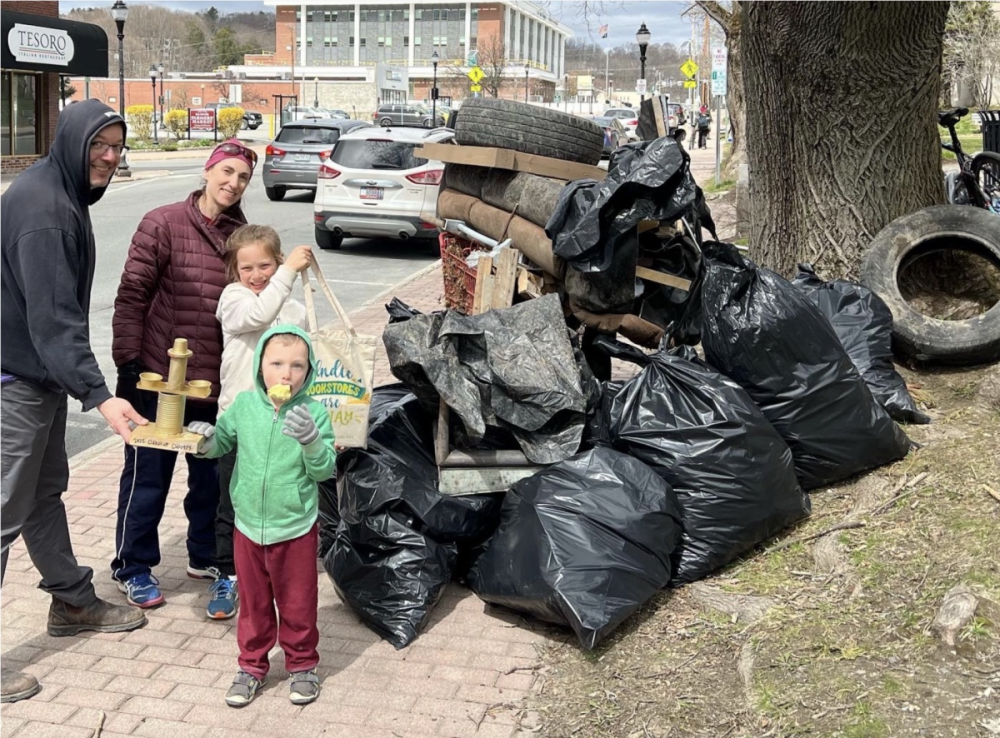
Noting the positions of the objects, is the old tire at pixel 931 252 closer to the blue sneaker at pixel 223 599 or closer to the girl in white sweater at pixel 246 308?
the girl in white sweater at pixel 246 308

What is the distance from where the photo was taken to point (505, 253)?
Answer: 15.9 feet

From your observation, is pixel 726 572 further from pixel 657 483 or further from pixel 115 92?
pixel 115 92

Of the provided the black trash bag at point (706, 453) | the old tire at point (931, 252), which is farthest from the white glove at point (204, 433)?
the old tire at point (931, 252)

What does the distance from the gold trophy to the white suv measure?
10.0 meters

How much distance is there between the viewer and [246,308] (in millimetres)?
3633

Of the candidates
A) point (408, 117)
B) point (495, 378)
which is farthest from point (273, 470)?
point (408, 117)

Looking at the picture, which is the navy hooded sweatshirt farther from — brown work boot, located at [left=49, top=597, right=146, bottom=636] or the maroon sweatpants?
brown work boot, located at [left=49, top=597, right=146, bottom=636]

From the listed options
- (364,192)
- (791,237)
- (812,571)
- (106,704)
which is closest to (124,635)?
(106,704)

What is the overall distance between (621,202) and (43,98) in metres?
27.9

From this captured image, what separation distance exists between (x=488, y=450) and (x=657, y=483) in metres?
0.67

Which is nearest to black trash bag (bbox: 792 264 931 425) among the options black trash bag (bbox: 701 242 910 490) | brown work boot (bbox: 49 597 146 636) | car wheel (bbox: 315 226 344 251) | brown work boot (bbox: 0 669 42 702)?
black trash bag (bbox: 701 242 910 490)

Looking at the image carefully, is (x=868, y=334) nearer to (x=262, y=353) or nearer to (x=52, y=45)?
(x=262, y=353)

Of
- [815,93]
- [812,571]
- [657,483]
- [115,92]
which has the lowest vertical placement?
[812,571]

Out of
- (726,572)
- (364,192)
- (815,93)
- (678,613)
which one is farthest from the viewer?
(364,192)
